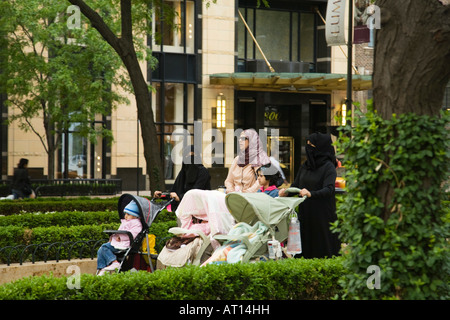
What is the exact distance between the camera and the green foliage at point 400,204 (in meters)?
5.07

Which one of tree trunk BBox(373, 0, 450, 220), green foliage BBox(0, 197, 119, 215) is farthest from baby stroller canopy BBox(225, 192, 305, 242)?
green foliage BBox(0, 197, 119, 215)

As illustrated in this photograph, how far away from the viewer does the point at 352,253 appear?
5438 mm

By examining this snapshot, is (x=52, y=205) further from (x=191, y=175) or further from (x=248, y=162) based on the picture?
(x=248, y=162)

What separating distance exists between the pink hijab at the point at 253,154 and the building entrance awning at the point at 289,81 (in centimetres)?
2117

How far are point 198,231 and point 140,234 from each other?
72 cm

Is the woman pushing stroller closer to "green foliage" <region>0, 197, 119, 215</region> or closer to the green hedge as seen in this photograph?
the green hedge

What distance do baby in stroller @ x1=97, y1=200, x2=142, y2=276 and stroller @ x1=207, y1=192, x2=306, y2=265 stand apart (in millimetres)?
1152

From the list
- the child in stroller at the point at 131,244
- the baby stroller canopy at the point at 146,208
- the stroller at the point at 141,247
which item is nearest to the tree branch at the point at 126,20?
the baby stroller canopy at the point at 146,208

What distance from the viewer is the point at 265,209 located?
8.38 meters

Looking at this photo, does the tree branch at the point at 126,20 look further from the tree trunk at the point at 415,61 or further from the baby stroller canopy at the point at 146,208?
the tree trunk at the point at 415,61

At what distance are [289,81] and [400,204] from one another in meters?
27.6

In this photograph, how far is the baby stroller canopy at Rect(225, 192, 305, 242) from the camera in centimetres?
835
